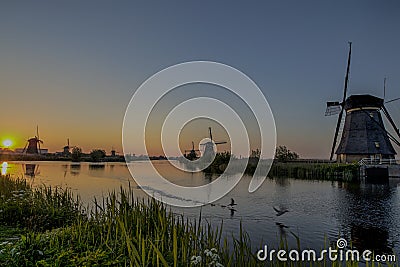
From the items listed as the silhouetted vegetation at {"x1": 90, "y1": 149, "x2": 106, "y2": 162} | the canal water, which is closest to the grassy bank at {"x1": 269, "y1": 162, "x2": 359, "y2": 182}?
the canal water

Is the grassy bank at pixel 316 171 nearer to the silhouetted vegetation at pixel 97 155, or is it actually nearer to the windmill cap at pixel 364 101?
the windmill cap at pixel 364 101

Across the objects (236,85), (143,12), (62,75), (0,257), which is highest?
(143,12)

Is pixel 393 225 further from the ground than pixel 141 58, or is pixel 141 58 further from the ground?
pixel 141 58

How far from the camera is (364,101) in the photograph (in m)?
29.8

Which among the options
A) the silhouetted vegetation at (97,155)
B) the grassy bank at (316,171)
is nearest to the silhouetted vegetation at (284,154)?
the grassy bank at (316,171)

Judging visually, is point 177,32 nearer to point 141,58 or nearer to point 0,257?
point 141,58

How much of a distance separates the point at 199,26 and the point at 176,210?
8.79m

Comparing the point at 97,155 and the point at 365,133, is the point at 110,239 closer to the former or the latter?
the point at 365,133

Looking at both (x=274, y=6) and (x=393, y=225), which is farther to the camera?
(x=274, y=6)

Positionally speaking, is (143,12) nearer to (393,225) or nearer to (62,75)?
(62,75)

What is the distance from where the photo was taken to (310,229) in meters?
9.40

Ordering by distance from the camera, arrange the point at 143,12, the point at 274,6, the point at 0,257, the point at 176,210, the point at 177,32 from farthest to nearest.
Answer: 1. the point at 177,32
2. the point at 274,6
3. the point at 143,12
4. the point at 176,210
5. the point at 0,257

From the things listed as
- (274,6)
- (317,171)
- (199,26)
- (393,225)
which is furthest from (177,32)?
(317,171)

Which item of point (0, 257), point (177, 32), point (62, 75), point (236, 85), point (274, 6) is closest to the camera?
point (0, 257)
